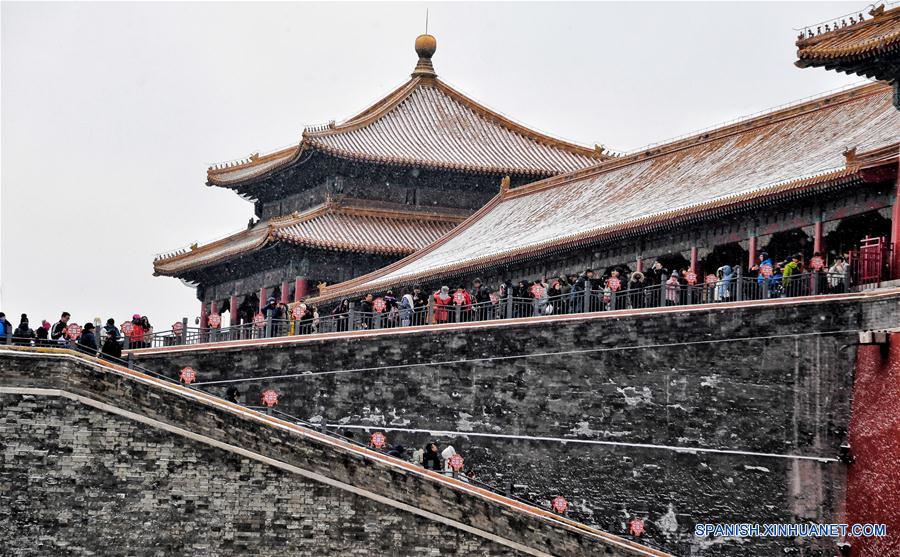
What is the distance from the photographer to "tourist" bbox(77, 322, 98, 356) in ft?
91.1

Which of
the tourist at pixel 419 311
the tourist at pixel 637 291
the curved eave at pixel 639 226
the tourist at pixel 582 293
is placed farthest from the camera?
the tourist at pixel 419 311

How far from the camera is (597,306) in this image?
32188mm

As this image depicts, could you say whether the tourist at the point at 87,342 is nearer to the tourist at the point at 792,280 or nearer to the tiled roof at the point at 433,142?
the tourist at the point at 792,280

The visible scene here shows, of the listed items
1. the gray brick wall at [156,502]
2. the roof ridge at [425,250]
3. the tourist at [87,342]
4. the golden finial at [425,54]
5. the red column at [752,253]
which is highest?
the golden finial at [425,54]

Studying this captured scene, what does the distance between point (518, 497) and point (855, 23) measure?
9543 mm

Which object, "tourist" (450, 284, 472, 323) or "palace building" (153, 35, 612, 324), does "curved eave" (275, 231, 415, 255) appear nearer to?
"palace building" (153, 35, 612, 324)

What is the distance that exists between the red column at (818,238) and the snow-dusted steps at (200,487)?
20.9 feet

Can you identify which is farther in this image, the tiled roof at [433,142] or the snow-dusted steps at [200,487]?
the tiled roof at [433,142]

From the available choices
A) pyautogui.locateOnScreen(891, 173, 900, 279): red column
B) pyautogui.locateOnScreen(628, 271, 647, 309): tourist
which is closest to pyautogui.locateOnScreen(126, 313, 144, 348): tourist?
pyautogui.locateOnScreen(628, 271, 647, 309): tourist

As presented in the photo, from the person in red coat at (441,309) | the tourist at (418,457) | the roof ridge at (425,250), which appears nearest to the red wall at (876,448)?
the tourist at (418,457)

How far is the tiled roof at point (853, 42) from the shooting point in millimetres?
28078

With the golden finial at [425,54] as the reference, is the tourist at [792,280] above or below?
below

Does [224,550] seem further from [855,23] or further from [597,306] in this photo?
[855,23]

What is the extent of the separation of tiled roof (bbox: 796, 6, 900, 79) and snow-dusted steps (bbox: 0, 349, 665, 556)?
8.22 metres
